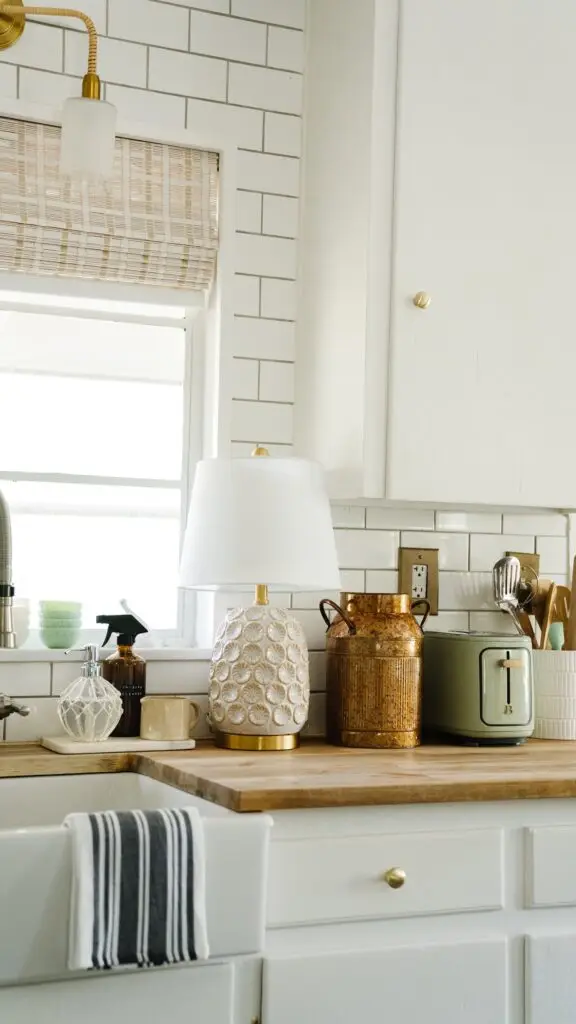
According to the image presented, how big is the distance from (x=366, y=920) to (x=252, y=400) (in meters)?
1.20

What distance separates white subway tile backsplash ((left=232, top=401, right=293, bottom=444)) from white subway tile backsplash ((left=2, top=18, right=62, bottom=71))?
77 cm

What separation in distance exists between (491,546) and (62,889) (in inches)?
60.6

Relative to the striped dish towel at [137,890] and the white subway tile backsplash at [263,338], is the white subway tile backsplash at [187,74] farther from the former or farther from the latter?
the striped dish towel at [137,890]

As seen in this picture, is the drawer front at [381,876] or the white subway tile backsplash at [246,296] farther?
the white subway tile backsplash at [246,296]

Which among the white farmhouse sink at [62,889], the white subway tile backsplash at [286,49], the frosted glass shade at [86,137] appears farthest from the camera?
the white subway tile backsplash at [286,49]

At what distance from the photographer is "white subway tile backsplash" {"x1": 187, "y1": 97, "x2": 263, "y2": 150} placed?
8.65 ft

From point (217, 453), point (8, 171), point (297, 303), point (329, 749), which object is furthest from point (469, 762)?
point (8, 171)

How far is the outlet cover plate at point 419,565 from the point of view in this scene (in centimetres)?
274

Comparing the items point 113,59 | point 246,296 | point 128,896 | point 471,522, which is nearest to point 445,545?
point 471,522

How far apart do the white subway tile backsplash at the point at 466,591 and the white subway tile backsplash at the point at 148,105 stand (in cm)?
118

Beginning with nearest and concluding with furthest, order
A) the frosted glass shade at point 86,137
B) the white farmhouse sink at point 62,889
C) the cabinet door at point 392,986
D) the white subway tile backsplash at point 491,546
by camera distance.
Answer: the white farmhouse sink at point 62,889 < the cabinet door at point 392,986 < the frosted glass shade at point 86,137 < the white subway tile backsplash at point 491,546

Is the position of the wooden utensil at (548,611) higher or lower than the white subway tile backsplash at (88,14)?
lower

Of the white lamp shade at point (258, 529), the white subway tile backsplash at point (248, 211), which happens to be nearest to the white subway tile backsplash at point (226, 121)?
the white subway tile backsplash at point (248, 211)

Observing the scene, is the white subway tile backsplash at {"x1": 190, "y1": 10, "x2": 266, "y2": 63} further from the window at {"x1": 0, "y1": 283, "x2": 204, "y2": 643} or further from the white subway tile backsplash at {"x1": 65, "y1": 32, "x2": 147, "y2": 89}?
the window at {"x1": 0, "y1": 283, "x2": 204, "y2": 643}
